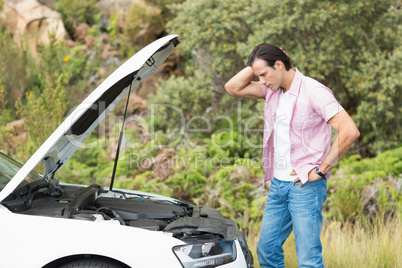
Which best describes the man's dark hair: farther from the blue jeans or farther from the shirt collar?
the blue jeans

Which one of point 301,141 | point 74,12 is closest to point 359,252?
point 301,141

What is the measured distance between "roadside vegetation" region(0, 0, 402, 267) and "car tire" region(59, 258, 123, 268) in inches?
94.1

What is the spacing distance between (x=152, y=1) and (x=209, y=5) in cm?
399

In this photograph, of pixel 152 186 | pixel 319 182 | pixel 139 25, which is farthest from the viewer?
pixel 139 25

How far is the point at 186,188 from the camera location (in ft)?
19.6

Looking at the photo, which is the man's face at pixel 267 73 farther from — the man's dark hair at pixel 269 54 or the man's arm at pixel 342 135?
the man's arm at pixel 342 135

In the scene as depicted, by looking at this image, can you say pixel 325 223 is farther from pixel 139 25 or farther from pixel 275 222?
pixel 139 25

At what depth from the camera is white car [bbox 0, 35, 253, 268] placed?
7.92 feet

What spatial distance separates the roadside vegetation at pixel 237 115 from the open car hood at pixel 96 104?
7.58 feet

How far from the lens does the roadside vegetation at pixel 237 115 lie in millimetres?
5535

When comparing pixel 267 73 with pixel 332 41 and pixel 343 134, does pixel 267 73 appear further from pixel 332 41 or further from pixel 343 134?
pixel 332 41

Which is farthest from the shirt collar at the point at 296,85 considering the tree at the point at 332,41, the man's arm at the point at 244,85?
the tree at the point at 332,41

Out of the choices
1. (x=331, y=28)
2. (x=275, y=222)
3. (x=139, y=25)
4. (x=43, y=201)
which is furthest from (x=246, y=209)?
(x=139, y=25)

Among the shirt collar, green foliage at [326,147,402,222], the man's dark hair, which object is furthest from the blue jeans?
green foliage at [326,147,402,222]
